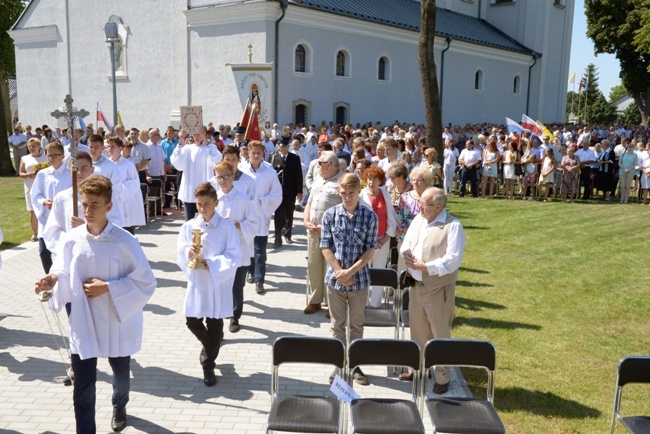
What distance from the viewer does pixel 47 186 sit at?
26.4ft

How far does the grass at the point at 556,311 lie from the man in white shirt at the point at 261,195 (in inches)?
122

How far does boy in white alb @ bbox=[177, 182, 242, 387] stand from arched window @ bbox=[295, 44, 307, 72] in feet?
79.5

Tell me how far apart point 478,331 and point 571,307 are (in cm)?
209

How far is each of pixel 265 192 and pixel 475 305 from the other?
3.61 m

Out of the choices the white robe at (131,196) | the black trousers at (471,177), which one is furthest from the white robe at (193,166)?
the black trousers at (471,177)

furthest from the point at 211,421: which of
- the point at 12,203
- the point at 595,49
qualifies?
the point at 595,49

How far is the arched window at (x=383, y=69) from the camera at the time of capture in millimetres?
34156

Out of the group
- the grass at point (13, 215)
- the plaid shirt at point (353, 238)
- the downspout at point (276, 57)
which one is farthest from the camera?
the downspout at point (276, 57)

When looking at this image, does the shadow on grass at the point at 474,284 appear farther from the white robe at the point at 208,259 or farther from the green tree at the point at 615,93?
the green tree at the point at 615,93

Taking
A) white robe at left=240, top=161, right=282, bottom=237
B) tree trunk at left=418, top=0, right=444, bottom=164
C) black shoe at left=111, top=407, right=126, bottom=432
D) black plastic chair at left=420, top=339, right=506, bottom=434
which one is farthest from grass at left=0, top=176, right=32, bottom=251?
black plastic chair at left=420, top=339, right=506, bottom=434

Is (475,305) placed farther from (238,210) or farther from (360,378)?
(238,210)

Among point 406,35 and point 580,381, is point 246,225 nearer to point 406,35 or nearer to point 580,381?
point 580,381

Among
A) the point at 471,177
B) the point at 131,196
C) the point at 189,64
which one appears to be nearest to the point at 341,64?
the point at 189,64

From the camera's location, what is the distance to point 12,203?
60.8ft
